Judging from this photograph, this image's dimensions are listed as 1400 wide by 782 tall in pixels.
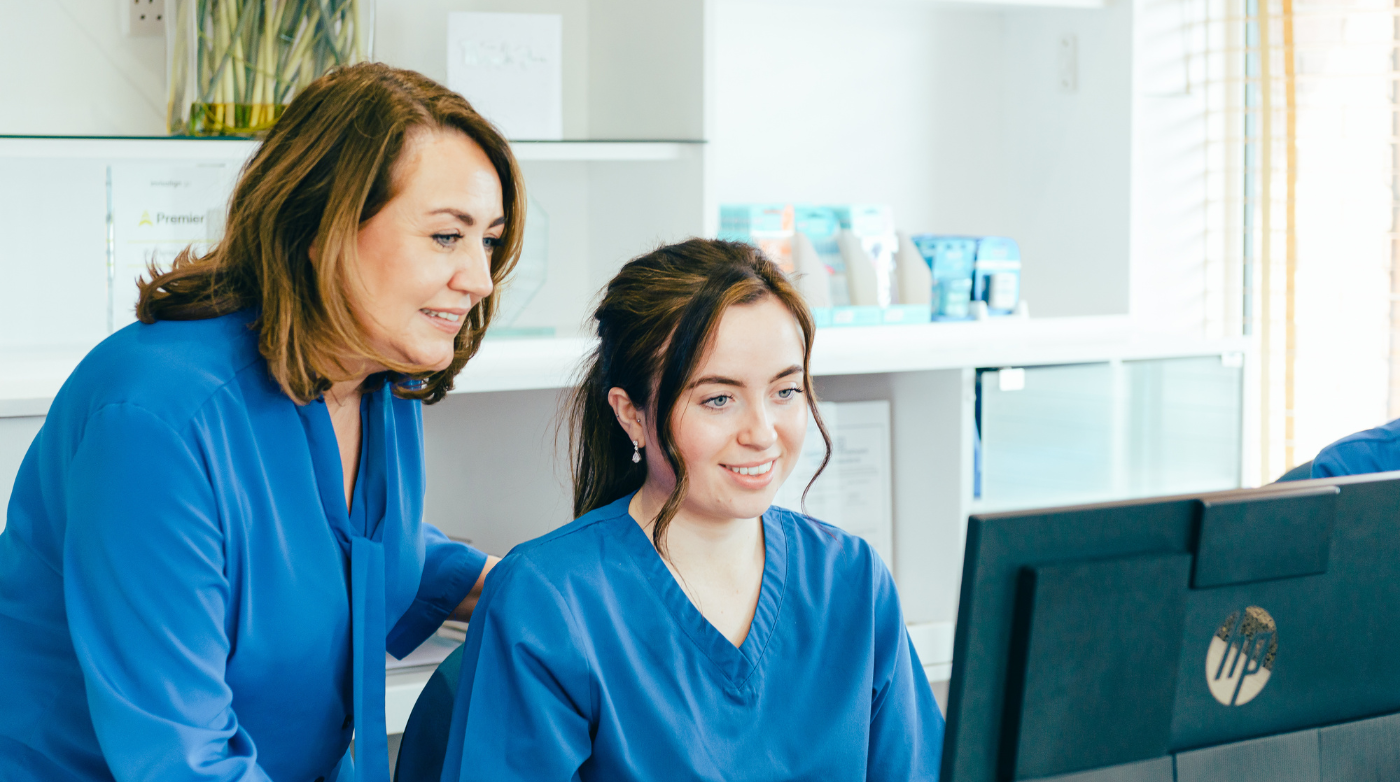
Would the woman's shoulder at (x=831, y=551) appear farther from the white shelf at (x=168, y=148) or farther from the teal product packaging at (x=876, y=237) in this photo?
the teal product packaging at (x=876, y=237)

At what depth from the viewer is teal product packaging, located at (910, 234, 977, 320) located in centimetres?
219

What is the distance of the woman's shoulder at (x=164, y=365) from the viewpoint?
3.17 feet

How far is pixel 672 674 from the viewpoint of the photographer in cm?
107

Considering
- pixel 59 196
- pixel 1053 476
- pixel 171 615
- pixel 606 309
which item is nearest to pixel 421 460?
Answer: pixel 606 309

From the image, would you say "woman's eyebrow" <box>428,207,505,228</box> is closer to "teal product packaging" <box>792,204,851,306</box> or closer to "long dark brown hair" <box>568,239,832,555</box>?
"long dark brown hair" <box>568,239,832,555</box>

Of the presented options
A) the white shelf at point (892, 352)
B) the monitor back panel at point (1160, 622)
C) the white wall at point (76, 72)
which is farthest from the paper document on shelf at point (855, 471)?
the monitor back panel at point (1160, 622)

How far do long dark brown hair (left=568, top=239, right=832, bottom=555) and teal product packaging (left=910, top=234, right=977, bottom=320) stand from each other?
1029mm

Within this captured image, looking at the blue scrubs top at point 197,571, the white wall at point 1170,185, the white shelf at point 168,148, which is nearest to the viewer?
the blue scrubs top at point 197,571

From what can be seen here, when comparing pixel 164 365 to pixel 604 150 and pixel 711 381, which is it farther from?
pixel 604 150

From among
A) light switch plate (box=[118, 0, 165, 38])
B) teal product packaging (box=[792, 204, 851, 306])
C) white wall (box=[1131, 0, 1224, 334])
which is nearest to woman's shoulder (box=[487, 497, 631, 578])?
teal product packaging (box=[792, 204, 851, 306])

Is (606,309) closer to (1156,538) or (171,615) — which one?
(171,615)

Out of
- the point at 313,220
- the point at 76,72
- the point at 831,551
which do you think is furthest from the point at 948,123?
the point at 313,220

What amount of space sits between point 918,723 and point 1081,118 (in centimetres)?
150

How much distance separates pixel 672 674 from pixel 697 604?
0.26ft
